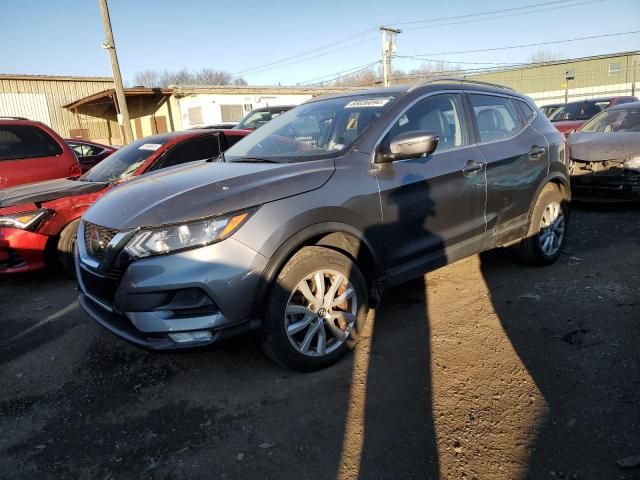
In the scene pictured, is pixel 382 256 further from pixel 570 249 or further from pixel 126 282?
pixel 570 249

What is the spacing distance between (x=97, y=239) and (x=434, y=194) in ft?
7.52

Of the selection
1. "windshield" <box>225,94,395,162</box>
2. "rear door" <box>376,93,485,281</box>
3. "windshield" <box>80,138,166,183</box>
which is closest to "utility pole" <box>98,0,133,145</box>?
"windshield" <box>80,138,166,183</box>

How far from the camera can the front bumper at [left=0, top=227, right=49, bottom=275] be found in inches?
179

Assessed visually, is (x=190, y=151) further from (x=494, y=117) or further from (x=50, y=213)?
(x=494, y=117)

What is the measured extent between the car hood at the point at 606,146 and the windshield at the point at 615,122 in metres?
0.34

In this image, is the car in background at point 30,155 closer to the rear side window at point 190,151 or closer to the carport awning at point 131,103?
the rear side window at point 190,151

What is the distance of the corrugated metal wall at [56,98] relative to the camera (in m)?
24.2

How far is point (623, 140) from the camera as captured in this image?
266 inches

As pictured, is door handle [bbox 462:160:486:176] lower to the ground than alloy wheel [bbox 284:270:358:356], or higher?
higher

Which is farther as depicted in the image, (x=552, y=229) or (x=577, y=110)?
(x=577, y=110)

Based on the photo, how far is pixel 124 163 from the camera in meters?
5.59

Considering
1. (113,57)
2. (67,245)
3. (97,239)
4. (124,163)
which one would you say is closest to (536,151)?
(97,239)

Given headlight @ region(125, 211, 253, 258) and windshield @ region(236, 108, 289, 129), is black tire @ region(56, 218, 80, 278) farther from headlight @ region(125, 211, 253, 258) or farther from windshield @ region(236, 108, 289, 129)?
windshield @ region(236, 108, 289, 129)

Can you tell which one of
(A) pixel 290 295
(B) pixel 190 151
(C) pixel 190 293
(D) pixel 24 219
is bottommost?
(A) pixel 290 295
